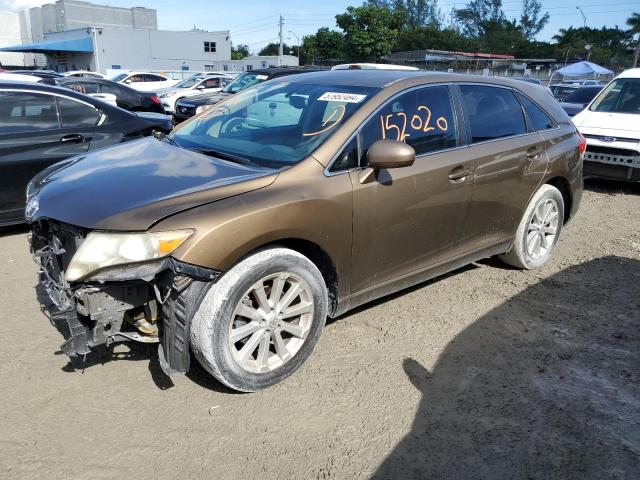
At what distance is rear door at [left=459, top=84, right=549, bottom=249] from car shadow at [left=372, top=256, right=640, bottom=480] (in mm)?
673

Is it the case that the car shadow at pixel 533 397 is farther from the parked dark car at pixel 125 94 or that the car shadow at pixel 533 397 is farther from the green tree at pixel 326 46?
the green tree at pixel 326 46

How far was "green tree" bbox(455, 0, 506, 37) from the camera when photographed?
9588cm

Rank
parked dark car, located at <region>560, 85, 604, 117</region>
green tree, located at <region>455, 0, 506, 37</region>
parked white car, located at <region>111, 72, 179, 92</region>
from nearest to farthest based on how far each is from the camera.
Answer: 1. parked dark car, located at <region>560, 85, 604, 117</region>
2. parked white car, located at <region>111, 72, 179, 92</region>
3. green tree, located at <region>455, 0, 506, 37</region>

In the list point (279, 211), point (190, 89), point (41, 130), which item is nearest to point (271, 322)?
point (279, 211)

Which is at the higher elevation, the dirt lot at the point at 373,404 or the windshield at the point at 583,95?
the windshield at the point at 583,95

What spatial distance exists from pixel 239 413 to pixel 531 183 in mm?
3088

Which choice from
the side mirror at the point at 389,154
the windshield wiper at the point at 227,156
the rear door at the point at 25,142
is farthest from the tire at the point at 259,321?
the rear door at the point at 25,142

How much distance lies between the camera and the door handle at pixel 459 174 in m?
3.76

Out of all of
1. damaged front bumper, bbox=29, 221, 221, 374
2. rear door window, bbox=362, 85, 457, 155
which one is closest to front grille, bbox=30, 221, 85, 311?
damaged front bumper, bbox=29, 221, 221, 374

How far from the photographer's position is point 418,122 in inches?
144

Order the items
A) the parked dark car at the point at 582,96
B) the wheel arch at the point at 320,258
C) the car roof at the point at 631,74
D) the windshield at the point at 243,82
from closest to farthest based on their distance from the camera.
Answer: the wheel arch at the point at 320,258 < the car roof at the point at 631,74 < the windshield at the point at 243,82 < the parked dark car at the point at 582,96

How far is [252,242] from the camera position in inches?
109

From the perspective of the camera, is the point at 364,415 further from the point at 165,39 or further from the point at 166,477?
the point at 165,39

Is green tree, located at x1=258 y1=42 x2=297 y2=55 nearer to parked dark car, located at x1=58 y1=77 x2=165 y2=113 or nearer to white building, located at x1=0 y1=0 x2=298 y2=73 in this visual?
white building, located at x1=0 y1=0 x2=298 y2=73
